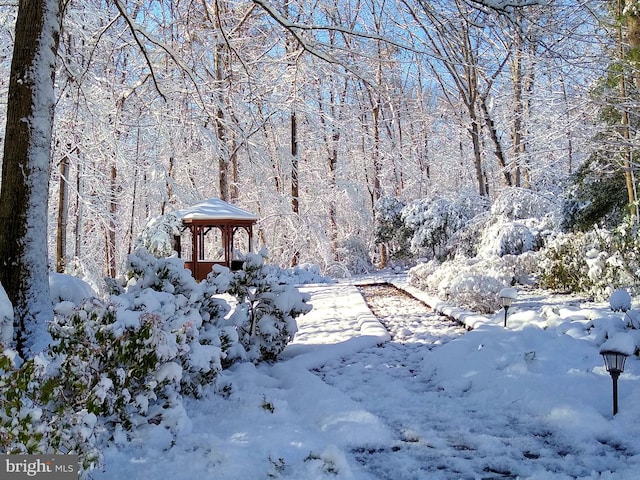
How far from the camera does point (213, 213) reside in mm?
11648

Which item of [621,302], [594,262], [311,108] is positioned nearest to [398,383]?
[621,302]

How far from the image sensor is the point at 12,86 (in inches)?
134

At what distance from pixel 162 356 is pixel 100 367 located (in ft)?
1.01

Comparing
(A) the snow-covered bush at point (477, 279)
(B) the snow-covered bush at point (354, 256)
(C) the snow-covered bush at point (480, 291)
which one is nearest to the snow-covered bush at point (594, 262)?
(A) the snow-covered bush at point (477, 279)

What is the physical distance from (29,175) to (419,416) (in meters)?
3.10

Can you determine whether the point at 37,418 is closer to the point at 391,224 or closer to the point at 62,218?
the point at 62,218

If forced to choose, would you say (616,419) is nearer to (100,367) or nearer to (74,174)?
(100,367)

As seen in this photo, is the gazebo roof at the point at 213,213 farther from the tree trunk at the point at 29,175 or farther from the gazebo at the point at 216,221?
the tree trunk at the point at 29,175

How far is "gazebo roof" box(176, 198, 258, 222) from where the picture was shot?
11586 millimetres

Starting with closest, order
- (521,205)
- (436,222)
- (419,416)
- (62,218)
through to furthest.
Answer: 1. (419,416)
2. (62,218)
3. (521,205)
4. (436,222)

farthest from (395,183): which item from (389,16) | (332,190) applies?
(389,16)

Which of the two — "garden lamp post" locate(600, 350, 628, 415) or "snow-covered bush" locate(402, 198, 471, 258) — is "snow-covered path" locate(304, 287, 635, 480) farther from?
"snow-covered bush" locate(402, 198, 471, 258)

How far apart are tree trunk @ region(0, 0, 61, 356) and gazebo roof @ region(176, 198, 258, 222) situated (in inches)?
319

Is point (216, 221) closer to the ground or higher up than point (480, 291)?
higher up
